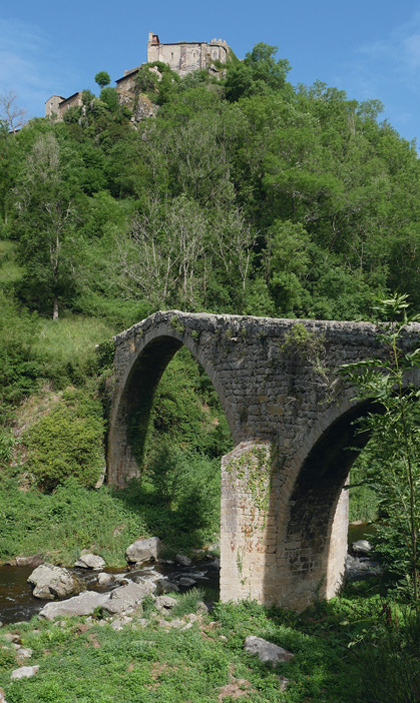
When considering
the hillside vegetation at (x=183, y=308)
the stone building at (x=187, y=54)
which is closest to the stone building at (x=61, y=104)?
the stone building at (x=187, y=54)

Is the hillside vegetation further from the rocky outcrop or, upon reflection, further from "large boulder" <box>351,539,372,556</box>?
"large boulder" <box>351,539,372,556</box>

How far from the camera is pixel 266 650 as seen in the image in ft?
26.0

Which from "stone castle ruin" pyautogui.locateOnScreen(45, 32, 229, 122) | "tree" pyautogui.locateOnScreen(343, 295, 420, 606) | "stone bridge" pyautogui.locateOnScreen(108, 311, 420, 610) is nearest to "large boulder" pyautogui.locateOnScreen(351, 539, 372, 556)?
"stone bridge" pyautogui.locateOnScreen(108, 311, 420, 610)

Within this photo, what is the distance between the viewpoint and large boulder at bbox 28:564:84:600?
1121 centimetres

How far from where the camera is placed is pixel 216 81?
1794 inches

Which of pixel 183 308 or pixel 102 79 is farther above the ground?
pixel 102 79

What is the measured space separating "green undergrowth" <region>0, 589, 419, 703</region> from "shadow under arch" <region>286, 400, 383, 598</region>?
67 cm

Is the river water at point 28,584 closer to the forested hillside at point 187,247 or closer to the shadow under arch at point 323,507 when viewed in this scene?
the shadow under arch at point 323,507

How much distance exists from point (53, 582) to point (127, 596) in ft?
6.13

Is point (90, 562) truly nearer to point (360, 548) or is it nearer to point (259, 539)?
point (259, 539)

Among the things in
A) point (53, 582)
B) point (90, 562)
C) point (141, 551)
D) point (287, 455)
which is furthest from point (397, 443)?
point (90, 562)

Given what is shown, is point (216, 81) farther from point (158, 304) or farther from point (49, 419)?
point (49, 419)

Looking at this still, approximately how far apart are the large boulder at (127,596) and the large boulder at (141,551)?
6.52 feet

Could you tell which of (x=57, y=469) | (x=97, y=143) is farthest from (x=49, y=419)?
(x=97, y=143)
